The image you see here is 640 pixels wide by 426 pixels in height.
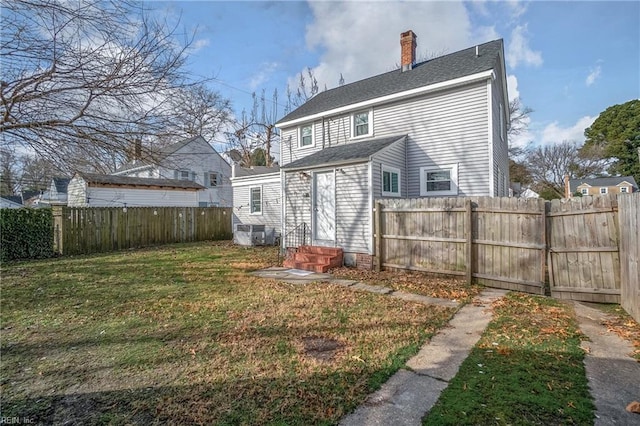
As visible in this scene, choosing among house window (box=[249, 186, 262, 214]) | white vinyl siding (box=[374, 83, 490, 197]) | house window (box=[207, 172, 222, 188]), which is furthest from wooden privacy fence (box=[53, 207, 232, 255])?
white vinyl siding (box=[374, 83, 490, 197])

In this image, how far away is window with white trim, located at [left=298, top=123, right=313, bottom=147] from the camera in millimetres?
13367

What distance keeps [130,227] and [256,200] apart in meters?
5.74

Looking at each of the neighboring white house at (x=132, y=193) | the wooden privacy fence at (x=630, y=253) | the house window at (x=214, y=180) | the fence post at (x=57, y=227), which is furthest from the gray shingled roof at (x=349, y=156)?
the house window at (x=214, y=180)

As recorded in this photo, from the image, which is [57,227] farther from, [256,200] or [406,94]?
[406,94]

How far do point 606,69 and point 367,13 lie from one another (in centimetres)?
946

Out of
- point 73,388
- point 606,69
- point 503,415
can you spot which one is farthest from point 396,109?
point 73,388

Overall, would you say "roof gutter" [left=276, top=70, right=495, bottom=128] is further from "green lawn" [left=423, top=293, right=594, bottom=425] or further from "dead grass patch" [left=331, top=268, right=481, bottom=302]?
"green lawn" [left=423, top=293, right=594, bottom=425]

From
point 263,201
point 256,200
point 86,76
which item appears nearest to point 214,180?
point 256,200

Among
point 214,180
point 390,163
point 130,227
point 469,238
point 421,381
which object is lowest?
point 421,381

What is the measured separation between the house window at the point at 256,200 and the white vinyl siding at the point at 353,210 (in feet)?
23.5

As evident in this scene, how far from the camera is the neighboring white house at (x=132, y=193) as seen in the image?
18.0 metres

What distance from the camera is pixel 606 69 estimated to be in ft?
38.0

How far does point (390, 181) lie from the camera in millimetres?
9664

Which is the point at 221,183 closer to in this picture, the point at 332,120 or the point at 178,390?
the point at 332,120
